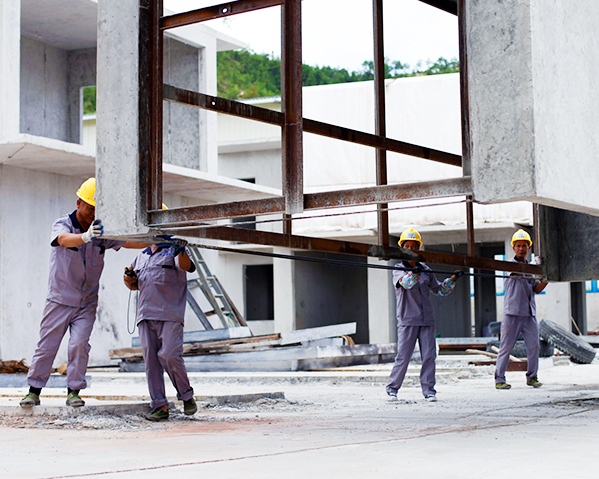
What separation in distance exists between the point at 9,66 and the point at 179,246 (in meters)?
9.36

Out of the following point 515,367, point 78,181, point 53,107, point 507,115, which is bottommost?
point 515,367

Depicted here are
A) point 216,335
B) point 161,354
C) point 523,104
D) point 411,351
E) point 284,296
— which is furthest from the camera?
point 284,296

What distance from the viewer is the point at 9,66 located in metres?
14.1

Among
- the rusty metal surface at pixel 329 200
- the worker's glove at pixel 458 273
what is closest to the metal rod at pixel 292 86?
the rusty metal surface at pixel 329 200

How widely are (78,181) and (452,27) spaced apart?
34.7ft

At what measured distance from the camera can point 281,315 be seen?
25109 millimetres

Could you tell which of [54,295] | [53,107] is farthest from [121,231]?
[53,107]

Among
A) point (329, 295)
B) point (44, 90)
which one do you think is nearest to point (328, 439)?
point (44, 90)

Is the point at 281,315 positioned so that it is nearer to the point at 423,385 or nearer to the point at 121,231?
the point at 423,385

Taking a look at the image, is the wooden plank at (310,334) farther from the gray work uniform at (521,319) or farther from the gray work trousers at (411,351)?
the gray work trousers at (411,351)

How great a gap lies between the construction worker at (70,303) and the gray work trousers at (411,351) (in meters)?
3.27

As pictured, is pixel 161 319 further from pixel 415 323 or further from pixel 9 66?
pixel 9 66

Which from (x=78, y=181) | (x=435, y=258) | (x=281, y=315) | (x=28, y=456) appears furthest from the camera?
(x=281, y=315)

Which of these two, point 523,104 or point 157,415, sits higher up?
point 523,104
